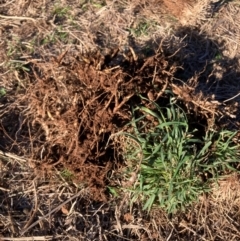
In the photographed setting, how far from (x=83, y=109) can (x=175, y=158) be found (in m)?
0.63

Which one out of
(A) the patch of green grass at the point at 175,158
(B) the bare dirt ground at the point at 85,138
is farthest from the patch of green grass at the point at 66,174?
(A) the patch of green grass at the point at 175,158

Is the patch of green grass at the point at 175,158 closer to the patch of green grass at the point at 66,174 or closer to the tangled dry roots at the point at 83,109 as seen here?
the tangled dry roots at the point at 83,109

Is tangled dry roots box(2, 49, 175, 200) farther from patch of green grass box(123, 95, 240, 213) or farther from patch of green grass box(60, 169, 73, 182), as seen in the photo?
patch of green grass box(123, 95, 240, 213)

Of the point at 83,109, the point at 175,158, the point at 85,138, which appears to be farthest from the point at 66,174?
the point at 175,158

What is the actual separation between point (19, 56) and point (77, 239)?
4.64 feet

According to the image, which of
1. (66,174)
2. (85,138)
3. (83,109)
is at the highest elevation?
(83,109)

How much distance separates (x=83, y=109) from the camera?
11.4ft

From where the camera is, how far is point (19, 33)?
4.20 m

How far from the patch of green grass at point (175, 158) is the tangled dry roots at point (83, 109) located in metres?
0.16

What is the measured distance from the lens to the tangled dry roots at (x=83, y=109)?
349 centimetres

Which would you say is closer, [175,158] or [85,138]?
[175,158]

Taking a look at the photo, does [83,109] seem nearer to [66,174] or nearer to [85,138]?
[85,138]

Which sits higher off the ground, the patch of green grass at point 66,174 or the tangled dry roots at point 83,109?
the tangled dry roots at point 83,109

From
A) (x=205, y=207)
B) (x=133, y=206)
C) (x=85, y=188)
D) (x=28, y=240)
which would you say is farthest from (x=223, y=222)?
(x=28, y=240)
